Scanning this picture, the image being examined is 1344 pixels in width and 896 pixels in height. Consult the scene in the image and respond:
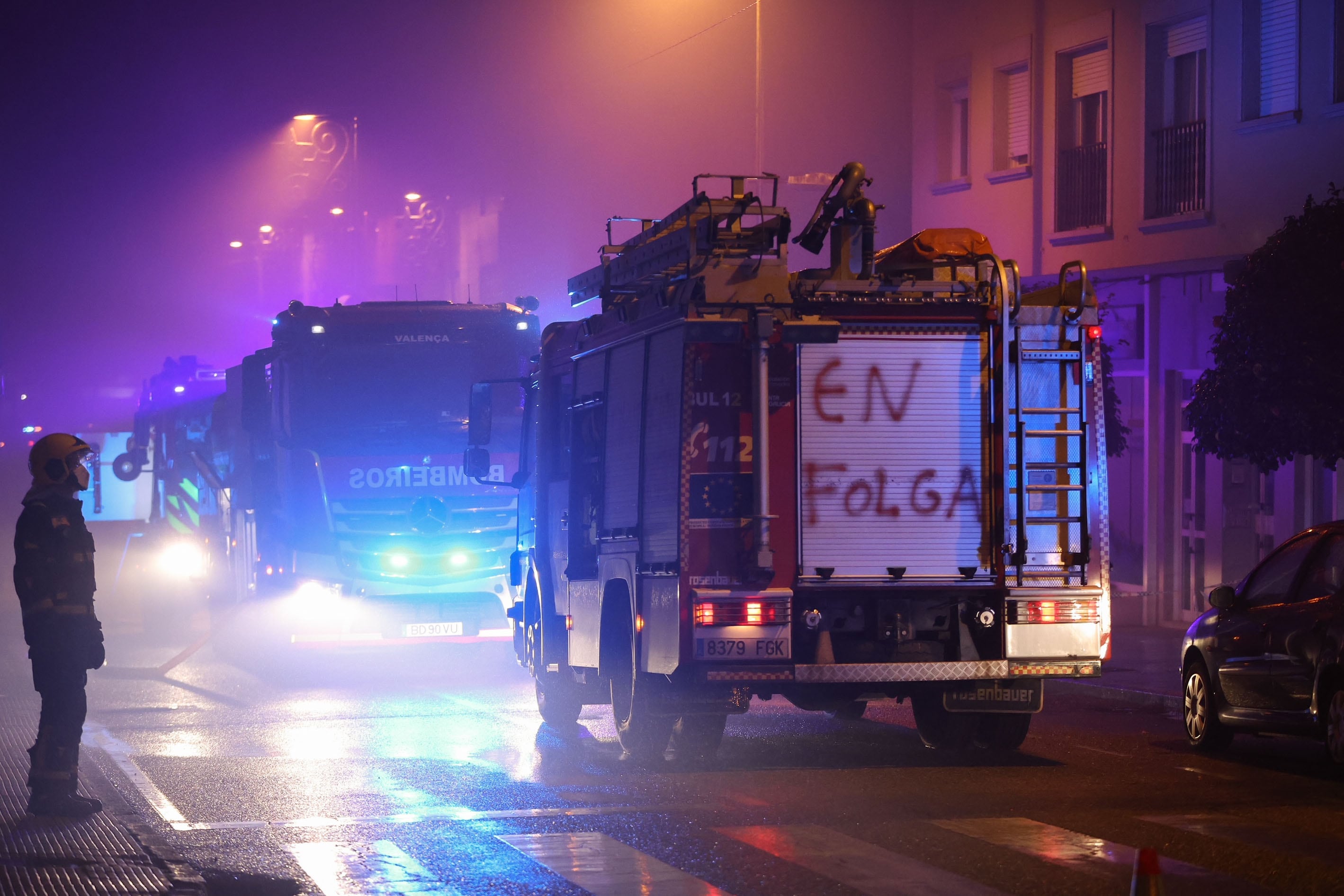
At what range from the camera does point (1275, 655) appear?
10.6 metres

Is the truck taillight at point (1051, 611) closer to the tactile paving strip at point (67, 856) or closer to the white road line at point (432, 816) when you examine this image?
the white road line at point (432, 816)

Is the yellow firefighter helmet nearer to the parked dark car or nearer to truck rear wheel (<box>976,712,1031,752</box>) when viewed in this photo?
truck rear wheel (<box>976,712,1031,752</box>)

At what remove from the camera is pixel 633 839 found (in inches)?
321

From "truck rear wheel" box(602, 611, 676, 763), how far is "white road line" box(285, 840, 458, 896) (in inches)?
108

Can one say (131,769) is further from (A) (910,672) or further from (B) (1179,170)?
(B) (1179,170)

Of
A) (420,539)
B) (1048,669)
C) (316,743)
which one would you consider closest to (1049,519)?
(1048,669)

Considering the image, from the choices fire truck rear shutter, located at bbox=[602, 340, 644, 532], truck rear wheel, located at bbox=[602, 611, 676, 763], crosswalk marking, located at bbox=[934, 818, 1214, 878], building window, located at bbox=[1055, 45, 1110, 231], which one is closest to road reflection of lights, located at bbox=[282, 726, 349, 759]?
truck rear wheel, located at bbox=[602, 611, 676, 763]

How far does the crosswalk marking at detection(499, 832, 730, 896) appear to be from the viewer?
7.00 metres

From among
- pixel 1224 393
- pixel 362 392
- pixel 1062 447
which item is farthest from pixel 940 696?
pixel 362 392

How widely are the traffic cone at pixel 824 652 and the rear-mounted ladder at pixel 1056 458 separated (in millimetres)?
1173

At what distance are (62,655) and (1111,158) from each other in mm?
16461

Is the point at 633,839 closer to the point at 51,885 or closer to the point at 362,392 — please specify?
the point at 51,885

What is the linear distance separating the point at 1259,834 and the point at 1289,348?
7077mm

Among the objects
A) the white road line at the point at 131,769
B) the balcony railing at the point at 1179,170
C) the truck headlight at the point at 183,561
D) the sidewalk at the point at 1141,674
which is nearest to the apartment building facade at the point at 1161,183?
the balcony railing at the point at 1179,170
